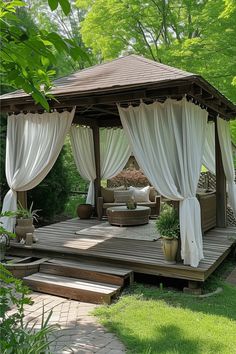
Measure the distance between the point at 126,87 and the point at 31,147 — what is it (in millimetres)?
2158

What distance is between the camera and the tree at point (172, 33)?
10.5 meters

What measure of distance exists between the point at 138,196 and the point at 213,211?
2241 mm

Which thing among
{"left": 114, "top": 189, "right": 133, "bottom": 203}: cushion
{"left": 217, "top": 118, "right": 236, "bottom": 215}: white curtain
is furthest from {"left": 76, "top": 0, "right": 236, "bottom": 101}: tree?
{"left": 114, "top": 189, "right": 133, "bottom": 203}: cushion

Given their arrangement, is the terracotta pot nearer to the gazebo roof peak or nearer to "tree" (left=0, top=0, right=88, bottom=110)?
the gazebo roof peak

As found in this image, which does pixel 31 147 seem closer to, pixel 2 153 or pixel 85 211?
pixel 2 153

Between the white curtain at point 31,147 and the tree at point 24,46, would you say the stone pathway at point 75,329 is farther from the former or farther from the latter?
the tree at point 24,46

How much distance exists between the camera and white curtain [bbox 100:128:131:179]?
934 centimetres

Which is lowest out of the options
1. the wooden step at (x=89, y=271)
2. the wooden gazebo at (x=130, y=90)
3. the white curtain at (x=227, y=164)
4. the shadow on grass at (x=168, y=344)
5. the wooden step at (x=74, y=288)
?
the shadow on grass at (x=168, y=344)

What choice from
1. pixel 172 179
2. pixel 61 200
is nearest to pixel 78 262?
pixel 172 179

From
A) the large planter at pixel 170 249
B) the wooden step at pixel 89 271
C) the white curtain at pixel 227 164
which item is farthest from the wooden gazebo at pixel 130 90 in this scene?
the wooden step at pixel 89 271

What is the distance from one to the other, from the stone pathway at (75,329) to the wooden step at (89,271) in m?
0.51

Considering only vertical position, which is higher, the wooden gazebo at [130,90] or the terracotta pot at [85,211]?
the wooden gazebo at [130,90]

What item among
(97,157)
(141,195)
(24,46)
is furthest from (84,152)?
(24,46)

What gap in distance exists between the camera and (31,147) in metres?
6.19
